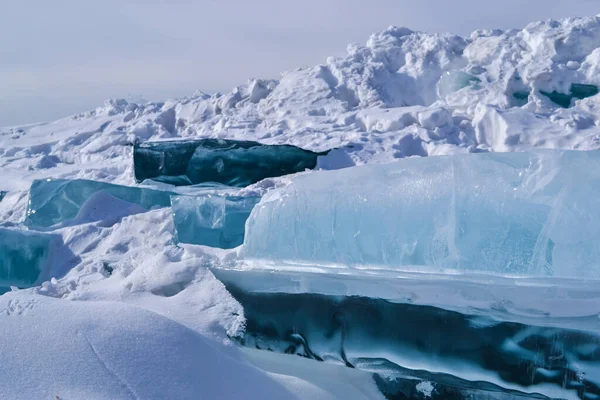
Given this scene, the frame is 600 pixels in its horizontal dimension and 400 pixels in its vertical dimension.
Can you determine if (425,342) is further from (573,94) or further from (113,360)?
(573,94)

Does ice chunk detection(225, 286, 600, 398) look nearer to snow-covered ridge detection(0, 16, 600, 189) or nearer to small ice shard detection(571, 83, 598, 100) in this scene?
snow-covered ridge detection(0, 16, 600, 189)

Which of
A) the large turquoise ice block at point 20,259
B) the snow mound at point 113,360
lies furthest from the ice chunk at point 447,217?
the large turquoise ice block at point 20,259

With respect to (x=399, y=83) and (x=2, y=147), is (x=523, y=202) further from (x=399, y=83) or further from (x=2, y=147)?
(x=2, y=147)

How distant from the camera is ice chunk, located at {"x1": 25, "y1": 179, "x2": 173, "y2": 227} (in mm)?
3717

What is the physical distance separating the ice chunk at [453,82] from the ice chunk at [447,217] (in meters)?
3.32

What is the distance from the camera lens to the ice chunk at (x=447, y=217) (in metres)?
1.62

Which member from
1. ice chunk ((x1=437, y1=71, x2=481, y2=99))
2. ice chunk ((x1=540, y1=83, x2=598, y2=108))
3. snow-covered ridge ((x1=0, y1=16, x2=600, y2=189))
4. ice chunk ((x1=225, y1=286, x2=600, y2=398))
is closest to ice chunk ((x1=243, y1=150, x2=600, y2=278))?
ice chunk ((x1=225, y1=286, x2=600, y2=398))

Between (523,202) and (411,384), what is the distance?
2.02ft

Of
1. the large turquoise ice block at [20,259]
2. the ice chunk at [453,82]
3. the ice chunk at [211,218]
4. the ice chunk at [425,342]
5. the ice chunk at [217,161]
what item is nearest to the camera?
the ice chunk at [425,342]

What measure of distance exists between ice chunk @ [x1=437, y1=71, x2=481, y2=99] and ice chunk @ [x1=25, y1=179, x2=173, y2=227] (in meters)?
2.61

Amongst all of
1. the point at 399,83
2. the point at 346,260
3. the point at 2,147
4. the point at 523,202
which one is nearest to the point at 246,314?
the point at 346,260

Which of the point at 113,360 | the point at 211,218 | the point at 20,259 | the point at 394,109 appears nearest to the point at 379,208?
the point at 113,360

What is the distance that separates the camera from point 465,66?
5.43 metres

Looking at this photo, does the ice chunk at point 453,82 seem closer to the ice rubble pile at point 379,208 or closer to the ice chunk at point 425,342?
the ice rubble pile at point 379,208
